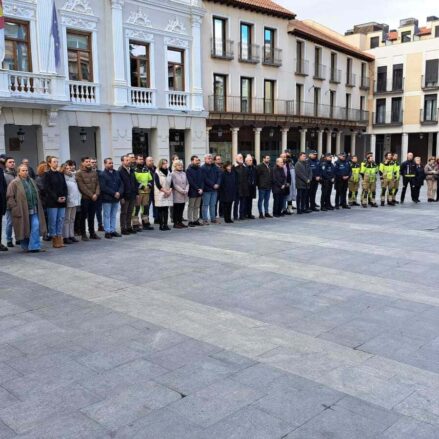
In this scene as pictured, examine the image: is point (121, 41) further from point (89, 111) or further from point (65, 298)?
point (65, 298)

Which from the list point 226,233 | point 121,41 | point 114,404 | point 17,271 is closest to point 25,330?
point 114,404

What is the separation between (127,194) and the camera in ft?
Result: 36.0

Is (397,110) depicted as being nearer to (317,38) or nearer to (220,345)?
(317,38)

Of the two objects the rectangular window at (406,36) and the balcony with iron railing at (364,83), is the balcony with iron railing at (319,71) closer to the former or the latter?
the balcony with iron railing at (364,83)

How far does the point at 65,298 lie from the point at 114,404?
9.50 feet

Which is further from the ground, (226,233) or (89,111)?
(89,111)

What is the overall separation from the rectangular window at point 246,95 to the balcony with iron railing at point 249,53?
111cm

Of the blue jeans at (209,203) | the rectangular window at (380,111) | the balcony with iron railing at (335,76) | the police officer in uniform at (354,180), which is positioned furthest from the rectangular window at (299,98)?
the blue jeans at (209,203)

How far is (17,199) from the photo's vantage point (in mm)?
8969

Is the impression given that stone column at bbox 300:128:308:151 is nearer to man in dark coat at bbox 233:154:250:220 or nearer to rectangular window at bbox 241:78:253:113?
rectangular window at bbox 241:78:253:113

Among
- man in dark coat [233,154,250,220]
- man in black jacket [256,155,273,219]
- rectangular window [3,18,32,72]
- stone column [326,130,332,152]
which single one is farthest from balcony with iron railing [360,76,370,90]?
man in dark coat [233,154,250,220]

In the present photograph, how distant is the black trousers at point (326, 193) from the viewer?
15469 millimetres

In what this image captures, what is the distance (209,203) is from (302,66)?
74.4 feet

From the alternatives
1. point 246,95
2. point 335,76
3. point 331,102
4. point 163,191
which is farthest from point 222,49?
point 163,191
